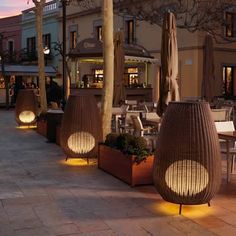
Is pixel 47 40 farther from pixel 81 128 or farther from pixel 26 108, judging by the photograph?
pixel 81 128

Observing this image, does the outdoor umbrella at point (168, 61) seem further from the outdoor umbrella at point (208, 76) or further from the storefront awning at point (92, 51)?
the storefront awning at point (92, 51)

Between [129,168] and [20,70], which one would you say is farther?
[20,70]

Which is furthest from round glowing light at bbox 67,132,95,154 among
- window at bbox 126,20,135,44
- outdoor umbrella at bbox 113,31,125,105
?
window at bbox 126,20,135,44

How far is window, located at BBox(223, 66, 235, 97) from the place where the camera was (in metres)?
24.5

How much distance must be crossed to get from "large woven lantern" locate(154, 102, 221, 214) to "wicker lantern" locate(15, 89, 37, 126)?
9.93 meters

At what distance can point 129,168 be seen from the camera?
261 inches

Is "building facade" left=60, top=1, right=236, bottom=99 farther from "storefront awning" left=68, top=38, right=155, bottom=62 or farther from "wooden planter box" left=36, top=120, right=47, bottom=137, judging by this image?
"wooden planter box" left=36, top=120, right=47, bottom=137

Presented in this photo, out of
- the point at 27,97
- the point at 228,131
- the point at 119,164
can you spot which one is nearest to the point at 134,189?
the point at 119,164

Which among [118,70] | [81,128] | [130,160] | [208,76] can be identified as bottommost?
[130,160]

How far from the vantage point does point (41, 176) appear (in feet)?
23.8

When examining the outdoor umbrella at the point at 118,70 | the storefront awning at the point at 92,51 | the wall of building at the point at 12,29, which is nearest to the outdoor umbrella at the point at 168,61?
the outdoor umbrella at the point at 118,70

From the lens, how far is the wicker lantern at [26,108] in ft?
47.8

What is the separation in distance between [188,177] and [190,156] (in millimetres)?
236

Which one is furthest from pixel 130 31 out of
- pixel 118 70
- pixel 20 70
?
pixel 118 70
